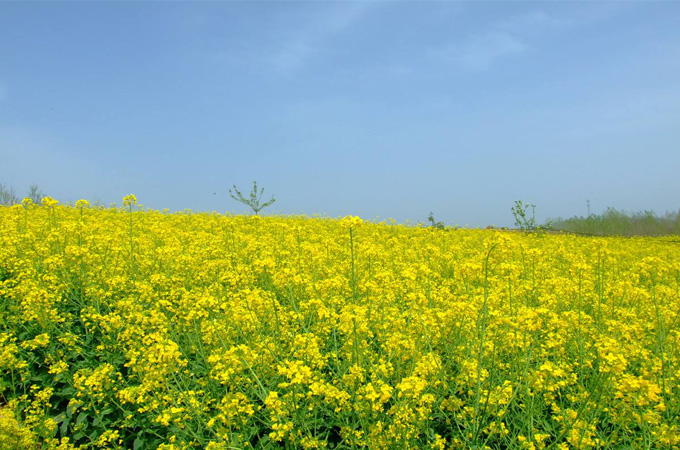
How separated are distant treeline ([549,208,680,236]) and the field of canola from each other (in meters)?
25.2

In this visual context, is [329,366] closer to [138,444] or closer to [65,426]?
[138,444]

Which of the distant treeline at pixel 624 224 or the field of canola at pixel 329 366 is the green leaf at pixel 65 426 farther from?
the distant treeline at pixel 624 224

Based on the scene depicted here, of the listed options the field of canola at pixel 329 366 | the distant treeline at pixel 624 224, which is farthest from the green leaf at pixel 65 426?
the distant treeline at pixel 624 224

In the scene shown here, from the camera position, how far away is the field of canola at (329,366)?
3.15 m

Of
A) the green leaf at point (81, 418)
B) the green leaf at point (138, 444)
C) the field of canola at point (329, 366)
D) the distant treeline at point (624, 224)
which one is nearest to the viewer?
the field of canola at point (329, 366)

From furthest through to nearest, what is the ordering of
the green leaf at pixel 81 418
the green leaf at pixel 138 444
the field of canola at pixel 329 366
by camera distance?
the green leaf at pixel 81 418, the green leaf at pixel 138 444, the field of canola at pixel 329 366

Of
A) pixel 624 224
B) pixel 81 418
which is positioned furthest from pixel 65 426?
pixel 624 224

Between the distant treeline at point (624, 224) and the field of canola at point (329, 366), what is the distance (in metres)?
25.2

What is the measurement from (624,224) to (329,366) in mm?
30781

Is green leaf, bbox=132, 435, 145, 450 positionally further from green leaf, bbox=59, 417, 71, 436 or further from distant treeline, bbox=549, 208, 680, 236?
distant treeline, bbox=549, 208, 680, 236

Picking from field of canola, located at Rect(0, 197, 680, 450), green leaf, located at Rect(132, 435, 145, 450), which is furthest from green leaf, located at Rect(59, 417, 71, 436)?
green leaf, located at Rect(132, 435, 145, 450)

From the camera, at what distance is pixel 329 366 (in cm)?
390

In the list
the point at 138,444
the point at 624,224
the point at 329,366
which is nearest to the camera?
the point at 138,444

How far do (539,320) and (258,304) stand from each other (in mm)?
2362
